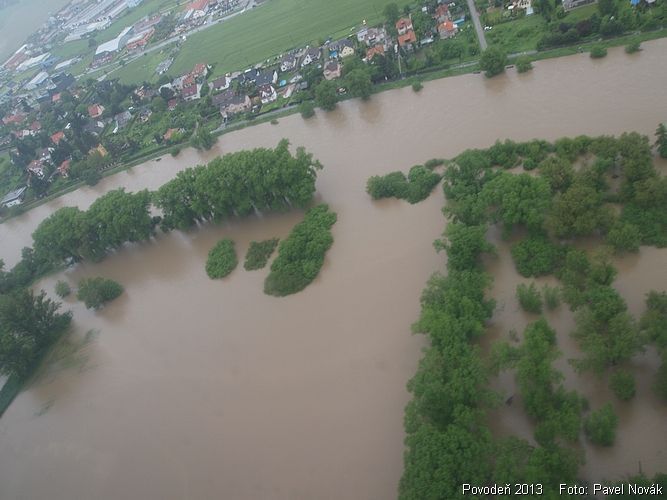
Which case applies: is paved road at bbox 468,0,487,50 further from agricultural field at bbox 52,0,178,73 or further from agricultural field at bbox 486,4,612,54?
agricultural field at bbox 52,0,178,73

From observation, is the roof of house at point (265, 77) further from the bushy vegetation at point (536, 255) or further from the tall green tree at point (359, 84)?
the bushy vegetation at point (536, 255)

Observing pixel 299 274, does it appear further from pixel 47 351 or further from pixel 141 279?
pixel 47 351

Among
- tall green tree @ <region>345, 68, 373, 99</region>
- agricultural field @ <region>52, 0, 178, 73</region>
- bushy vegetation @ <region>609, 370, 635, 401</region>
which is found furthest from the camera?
agricultural field @ <region>52, 0, 178, 73</region>

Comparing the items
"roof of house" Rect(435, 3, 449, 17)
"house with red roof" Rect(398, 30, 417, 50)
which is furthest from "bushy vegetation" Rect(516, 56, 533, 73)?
"roof of house" Rect(435, 3, 449, 17)

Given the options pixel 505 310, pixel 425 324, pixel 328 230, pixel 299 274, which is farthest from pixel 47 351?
pixel 505 310

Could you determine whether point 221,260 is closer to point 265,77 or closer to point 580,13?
point 265,77
